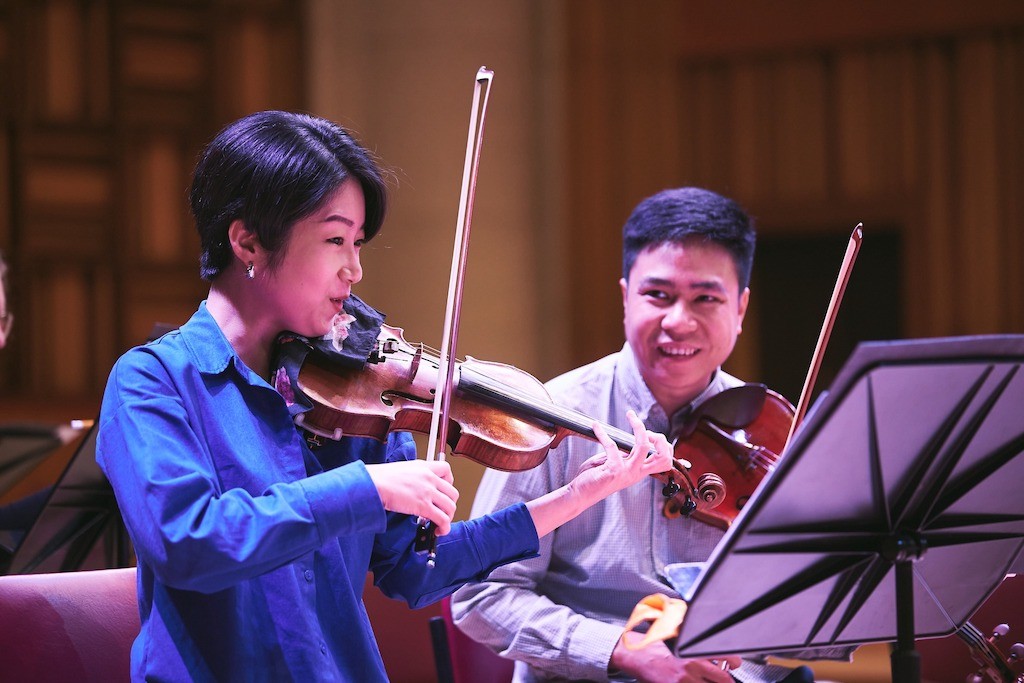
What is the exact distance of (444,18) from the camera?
4426 millimetres

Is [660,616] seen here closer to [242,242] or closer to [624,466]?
[624,466]

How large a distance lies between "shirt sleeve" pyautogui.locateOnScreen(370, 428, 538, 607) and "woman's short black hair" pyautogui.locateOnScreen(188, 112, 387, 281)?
1.30ft

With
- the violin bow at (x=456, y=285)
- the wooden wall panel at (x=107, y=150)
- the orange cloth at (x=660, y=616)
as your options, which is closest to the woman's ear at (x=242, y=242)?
the violin bow at (x=456, y=285)

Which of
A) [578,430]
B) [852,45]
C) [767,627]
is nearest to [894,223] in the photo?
[852,45]

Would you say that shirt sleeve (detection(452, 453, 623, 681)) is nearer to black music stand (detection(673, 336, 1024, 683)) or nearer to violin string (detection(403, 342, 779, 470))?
violin string (detection(403, 342, 779, 470))

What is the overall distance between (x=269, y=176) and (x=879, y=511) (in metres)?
0.89

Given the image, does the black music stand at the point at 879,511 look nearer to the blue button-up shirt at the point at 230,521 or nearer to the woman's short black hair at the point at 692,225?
the blue button-up shirt at the point at 230,521

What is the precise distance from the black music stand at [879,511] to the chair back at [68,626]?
0.86 m

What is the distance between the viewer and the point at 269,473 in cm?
140

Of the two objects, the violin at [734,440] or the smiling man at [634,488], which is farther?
the violin at [734,440]

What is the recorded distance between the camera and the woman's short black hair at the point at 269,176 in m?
1.46

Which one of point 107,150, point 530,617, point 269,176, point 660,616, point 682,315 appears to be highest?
point 107,150

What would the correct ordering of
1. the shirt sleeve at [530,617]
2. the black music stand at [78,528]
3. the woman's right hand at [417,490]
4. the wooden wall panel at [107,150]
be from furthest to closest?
the wooden wall panel at [107,150] → the black music stand at [78,528] → the shirt sleeve at [530,617] → the woman's right hand at [417,490]

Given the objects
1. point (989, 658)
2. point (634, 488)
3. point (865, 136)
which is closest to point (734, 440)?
point (634, 488)
